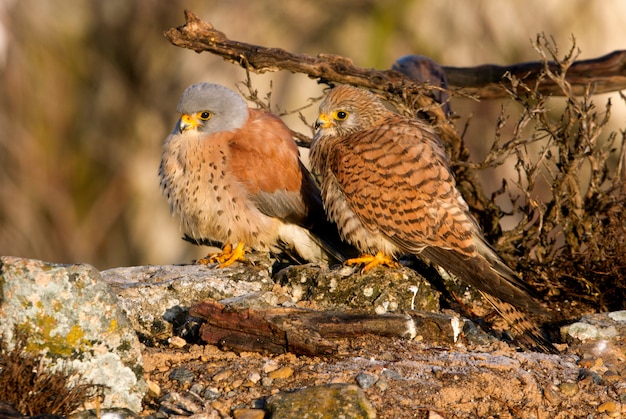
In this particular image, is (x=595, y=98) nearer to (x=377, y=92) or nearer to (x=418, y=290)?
(x=377, y=92)

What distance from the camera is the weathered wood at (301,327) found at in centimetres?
353

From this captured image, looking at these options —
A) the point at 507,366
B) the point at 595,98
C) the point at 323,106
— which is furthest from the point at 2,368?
the point at 595,98

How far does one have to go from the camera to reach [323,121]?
15.5ft

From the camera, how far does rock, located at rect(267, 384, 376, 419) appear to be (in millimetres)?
2990

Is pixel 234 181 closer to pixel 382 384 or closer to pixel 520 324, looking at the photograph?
pixel 520 324

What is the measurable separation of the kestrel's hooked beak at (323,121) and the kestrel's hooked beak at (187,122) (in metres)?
0.61

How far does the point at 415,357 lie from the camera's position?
358 centimetres

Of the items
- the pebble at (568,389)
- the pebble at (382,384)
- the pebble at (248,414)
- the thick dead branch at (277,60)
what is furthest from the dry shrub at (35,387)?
the thick dead branch at (277,60)

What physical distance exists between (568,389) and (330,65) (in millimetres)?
2371

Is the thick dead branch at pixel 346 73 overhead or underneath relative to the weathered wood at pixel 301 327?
overhead

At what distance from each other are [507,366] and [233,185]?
184cm

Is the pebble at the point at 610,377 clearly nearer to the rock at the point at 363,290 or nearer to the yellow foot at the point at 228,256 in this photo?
the rock at the point at 363,290

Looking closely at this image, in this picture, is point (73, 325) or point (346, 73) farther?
point (346, 73)

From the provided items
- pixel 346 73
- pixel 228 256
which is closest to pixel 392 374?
pixel 228 256
